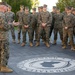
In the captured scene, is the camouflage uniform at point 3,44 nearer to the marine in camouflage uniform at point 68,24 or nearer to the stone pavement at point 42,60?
the stone pavement at point 42,60

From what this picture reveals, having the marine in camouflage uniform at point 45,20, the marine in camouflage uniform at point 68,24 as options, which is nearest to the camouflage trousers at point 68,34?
the marine in camouflage uniform at point 68,24

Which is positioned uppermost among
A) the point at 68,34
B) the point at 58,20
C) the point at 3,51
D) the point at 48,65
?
the point at 58,20

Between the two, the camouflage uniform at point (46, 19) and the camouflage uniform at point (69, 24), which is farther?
the camouflage uniform at point (46, 19)

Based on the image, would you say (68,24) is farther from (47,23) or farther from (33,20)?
(33,20)

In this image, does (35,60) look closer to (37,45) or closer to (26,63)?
(26,63)

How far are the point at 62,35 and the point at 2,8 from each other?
508cm

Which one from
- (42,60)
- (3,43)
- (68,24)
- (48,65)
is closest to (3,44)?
(3,43)

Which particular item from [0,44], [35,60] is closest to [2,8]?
[0,44]

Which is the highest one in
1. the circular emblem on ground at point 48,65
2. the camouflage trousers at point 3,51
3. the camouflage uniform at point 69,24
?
the camouflage uniform at point 69,24

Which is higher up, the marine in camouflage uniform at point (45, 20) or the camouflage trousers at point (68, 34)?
the marine in camouflage uniform at point (45, 20)

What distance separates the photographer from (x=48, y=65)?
8.46m

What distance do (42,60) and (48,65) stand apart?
2.36 feet

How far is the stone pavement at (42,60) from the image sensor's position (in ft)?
25.7

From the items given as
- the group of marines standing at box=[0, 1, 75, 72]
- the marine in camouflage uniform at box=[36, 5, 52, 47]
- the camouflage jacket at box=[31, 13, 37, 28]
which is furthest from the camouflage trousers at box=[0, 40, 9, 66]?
the camouflage jacket at box=[31, 13, 37, 28]
